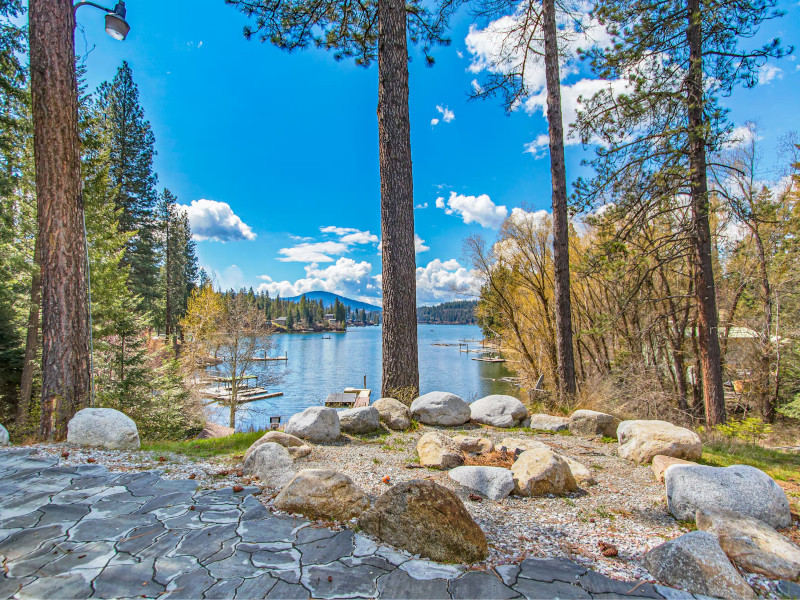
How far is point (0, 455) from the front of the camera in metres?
3.29

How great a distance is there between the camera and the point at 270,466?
2963 millimetres

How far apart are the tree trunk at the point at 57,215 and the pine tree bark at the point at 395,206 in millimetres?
3626

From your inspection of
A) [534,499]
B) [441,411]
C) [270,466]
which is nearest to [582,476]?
[534,499]

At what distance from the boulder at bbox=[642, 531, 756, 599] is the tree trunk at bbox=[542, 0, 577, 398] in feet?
16.2

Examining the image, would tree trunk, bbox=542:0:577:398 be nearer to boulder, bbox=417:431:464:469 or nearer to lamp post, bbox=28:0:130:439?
boulder, bbox=417:431:464:469

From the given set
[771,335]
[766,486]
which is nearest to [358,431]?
[766,486]

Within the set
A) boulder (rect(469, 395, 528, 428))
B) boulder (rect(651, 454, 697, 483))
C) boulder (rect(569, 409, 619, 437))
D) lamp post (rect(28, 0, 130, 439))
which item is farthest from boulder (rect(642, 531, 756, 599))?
lamp post (rect(28, 0, 130, 439))

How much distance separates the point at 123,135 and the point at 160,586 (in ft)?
73.0

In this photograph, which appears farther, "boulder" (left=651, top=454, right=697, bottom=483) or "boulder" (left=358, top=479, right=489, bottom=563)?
"boulder" (left=651, top=454, right=697, bottom=483)

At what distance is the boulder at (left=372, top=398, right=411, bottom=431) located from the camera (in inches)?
179

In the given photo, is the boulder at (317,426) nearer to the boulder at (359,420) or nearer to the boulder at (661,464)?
the boulder at (359,420)

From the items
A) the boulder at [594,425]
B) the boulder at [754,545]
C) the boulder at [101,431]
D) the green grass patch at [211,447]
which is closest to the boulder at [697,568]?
the boulder at [754,545]

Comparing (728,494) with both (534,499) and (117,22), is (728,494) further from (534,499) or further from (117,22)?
(117,22)

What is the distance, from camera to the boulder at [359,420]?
4.34 metres
